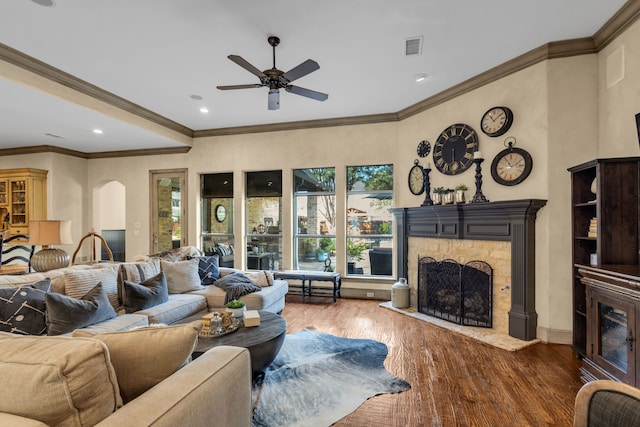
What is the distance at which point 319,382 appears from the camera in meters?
2.68

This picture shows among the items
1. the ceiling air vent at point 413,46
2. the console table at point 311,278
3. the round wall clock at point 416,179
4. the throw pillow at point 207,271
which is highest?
the ceiling air vent at point 413,46

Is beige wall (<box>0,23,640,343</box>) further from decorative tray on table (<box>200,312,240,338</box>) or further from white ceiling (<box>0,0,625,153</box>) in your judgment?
decorative tray on table (<box>200,312,240,338</box>)

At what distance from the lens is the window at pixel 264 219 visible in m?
6.26

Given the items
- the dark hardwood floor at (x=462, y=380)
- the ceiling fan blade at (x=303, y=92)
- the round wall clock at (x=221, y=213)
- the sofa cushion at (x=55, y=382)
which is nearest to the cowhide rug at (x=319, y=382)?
the dark hardwood floor at (x=462, y=380)

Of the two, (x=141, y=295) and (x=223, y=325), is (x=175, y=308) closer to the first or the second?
(x=141, y=295)

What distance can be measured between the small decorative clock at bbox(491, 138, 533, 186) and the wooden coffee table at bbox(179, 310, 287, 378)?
3.01 m

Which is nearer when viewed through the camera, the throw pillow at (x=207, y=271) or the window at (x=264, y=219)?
the throw pillow at (x=207, y=271)

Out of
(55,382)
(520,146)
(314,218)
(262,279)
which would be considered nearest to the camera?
(55,382)

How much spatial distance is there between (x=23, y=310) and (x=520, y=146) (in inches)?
191

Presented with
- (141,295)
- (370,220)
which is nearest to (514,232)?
(370,220)

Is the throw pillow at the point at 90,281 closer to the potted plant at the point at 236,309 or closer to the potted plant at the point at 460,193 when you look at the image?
the potted plant at the point at 236,309

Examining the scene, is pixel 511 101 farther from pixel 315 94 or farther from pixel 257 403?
pixel 257 403

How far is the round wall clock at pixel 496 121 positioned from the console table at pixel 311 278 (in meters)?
3.07

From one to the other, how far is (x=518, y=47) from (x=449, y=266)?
8.60 ft
